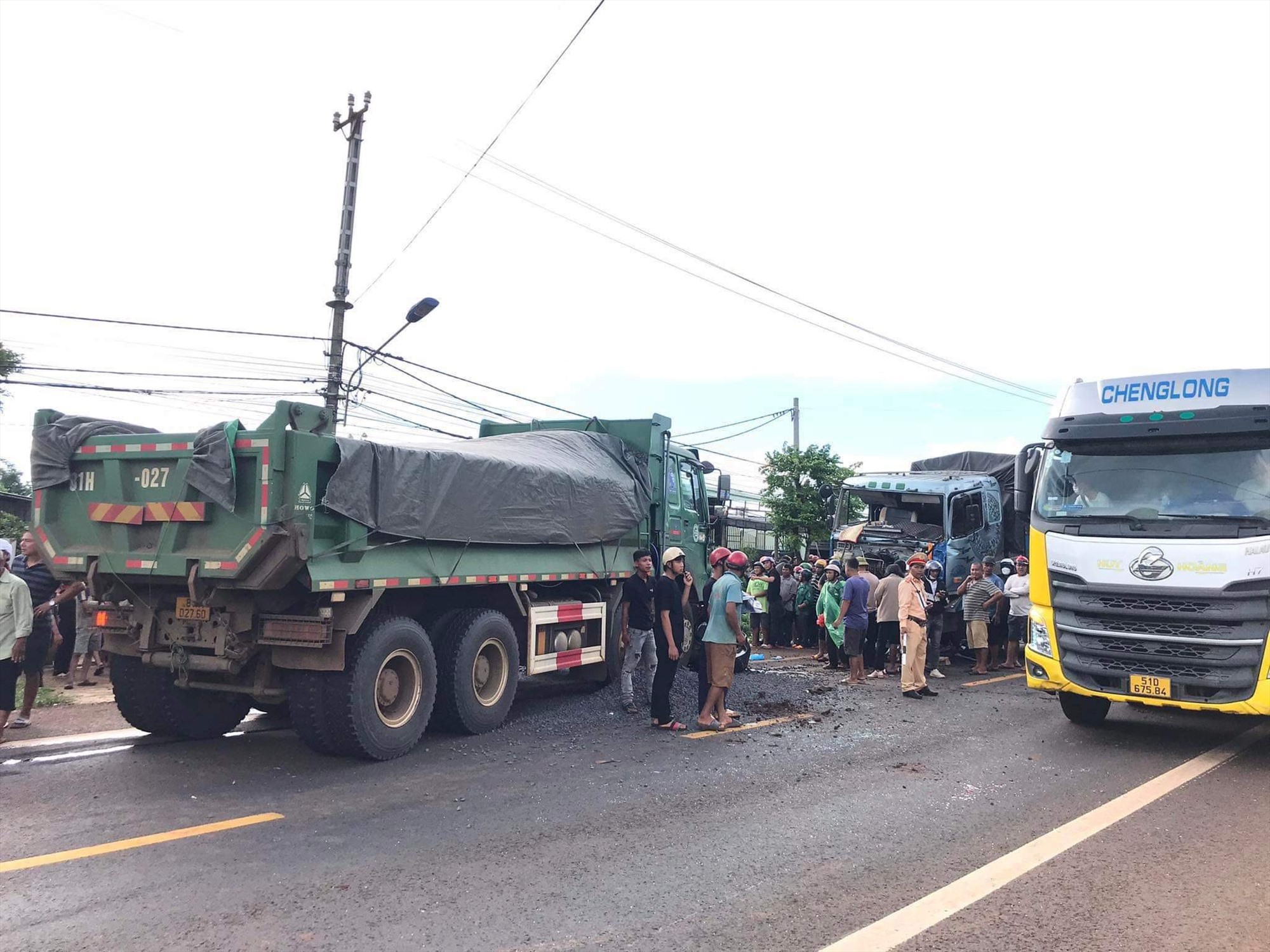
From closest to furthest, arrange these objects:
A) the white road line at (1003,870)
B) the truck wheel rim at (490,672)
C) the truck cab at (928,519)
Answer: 1. the white road line at (1003,870)
2. the truck wheel rim at (490,672)
3. the truck cab at (928,519)

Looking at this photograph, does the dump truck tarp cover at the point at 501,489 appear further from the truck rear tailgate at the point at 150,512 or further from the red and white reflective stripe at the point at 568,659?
the red and white reflective stripe at the point at 568,659

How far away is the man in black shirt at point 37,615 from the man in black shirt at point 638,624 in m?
4.96

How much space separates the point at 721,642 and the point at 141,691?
5.06 metres

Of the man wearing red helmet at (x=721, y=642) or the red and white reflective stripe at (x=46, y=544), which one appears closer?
the red and white reflective stripe at (x=46, y=544)

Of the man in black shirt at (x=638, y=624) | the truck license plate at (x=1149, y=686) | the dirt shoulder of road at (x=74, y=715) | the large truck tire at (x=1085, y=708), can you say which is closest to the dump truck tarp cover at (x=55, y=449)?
the dirt shoulder of road at (x=74, y=715)

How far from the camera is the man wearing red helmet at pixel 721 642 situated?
8773 millimetres

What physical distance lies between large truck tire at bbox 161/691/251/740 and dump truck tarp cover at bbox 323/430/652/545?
6.86 feet

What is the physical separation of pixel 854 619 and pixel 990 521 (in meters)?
5.64

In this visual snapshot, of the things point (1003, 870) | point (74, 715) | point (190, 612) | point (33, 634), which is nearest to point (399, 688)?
point (190, 612)

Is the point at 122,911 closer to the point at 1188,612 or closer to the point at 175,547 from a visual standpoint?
the point at 175,547

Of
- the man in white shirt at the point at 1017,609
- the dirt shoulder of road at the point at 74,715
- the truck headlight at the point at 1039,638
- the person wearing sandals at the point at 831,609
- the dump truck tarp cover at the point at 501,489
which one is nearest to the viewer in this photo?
the dump truck tarp cover at the point at 501,489

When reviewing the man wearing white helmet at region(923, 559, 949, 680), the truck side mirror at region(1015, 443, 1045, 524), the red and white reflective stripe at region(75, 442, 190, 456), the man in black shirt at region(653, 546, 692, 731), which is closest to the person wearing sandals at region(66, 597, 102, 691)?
the red and white reflective stripe at region(75, 442, 190, 456)

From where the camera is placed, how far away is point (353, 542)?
278 inches

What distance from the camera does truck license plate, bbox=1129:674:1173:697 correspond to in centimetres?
739
